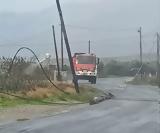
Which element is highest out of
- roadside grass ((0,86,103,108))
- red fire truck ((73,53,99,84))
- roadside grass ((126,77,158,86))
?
red fire truck ((73,53,99,84))

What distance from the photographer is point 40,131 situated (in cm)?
1750

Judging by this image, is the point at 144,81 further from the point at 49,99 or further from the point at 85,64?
the point at 49,99

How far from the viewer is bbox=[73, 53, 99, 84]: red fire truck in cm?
6594

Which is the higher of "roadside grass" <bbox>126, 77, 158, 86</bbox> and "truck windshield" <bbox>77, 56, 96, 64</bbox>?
"truck windshield" <bbox>77, 56, 96, 64</bbox>

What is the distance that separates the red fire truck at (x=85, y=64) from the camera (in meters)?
65.9

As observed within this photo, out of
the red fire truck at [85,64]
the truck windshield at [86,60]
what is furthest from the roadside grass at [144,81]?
the truck windshield at [86,60]

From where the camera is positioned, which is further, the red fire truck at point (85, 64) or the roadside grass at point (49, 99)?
the red fire truck at point (85, 64)

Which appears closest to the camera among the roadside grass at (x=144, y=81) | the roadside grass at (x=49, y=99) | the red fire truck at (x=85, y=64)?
the roadside grass at (x=49, y=99)

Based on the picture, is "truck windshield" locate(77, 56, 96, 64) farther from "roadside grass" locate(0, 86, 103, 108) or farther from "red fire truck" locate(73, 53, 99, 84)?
"roadside grass" locate(0, 86, 103, 108)

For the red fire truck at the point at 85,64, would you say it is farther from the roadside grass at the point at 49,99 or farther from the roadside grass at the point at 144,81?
the roadside grass at the point at 49,99

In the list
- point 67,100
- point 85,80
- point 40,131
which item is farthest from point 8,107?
point 85,80

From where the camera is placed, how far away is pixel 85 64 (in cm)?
6656

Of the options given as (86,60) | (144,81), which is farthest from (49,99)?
(144,81)

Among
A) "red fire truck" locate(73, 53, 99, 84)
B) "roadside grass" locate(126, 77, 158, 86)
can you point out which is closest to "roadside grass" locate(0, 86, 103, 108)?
"red fire truck" locate(73, 53, 99, 84)
